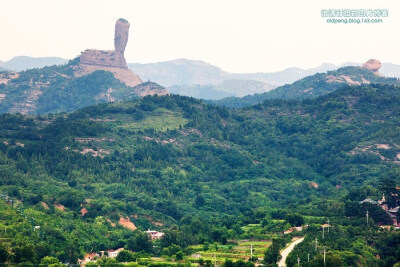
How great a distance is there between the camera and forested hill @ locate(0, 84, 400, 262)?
91.3m

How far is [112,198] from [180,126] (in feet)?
113

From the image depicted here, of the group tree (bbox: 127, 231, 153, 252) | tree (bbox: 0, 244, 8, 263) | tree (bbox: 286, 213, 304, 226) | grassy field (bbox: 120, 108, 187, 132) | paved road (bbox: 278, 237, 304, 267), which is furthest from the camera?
grassy field (bbox: 120, 108, 187, 132)

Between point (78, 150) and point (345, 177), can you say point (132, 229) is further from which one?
point (345, 177)

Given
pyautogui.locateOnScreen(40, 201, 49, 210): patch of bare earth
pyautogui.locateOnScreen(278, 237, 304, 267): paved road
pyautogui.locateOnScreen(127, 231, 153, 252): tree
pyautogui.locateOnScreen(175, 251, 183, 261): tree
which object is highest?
pyautogui.locateOnScreen(40, 201, 49, 210): patch of bare earth

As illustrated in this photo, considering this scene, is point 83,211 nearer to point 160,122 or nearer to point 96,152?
point 96,152

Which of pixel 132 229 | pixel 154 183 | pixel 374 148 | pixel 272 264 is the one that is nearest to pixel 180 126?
pixel 154 183

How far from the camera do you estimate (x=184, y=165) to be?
12825 cm

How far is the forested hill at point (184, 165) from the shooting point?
3595 inches

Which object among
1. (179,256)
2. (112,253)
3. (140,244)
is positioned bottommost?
(112,253)

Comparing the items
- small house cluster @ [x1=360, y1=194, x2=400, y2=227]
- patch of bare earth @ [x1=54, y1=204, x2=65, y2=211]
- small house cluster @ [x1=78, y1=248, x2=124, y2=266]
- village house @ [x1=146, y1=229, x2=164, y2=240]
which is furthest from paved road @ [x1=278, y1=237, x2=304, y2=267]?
patch of bare earth @ [x1=54, y1=204, x2=65, y2=211]

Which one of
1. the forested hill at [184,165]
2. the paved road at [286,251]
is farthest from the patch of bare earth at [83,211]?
the paved road at [286,251]

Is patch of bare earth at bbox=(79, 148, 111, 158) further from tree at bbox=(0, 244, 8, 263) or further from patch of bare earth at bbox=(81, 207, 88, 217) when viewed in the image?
tree at bbox=(0, 244, 8, 263)

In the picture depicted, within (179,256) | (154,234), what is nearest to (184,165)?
(154,234)

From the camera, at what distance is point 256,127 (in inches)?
5827
